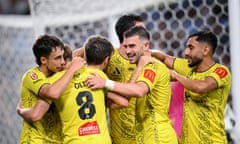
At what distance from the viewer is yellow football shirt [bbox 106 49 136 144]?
218 inches

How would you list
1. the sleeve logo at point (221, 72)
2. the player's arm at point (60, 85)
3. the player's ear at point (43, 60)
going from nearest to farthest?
1. the player's arm at point (60, 85)
2. the player's ear at point (43, 60)
3. the sleeve logo at point (221, 72)

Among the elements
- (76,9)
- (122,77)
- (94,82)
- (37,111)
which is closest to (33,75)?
(37,111)

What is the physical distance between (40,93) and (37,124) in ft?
1.00

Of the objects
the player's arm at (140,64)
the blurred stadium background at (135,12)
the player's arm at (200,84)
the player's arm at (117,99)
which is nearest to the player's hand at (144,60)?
the player's arm at (140,64)

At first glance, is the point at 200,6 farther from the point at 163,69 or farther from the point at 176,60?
the point at 163,69

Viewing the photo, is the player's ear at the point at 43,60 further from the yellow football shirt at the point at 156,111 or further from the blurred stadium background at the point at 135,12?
the blurred stadium background at the point at 135,12

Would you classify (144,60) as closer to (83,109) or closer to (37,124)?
(83,109)

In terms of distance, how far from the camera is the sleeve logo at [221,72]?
534 cm

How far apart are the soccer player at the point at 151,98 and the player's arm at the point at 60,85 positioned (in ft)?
1.42

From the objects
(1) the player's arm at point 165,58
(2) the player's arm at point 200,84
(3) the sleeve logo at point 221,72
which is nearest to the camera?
(2) the player's arm at point 200,84

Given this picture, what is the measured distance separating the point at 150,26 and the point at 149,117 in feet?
6.17

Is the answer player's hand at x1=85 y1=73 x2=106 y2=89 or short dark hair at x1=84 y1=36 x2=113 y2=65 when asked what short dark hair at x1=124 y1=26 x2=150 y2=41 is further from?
player's hand at x1=85 y1=73 x2=106 y2=89

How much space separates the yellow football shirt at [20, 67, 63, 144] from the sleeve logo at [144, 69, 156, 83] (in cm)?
69

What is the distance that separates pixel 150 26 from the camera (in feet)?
22.3
